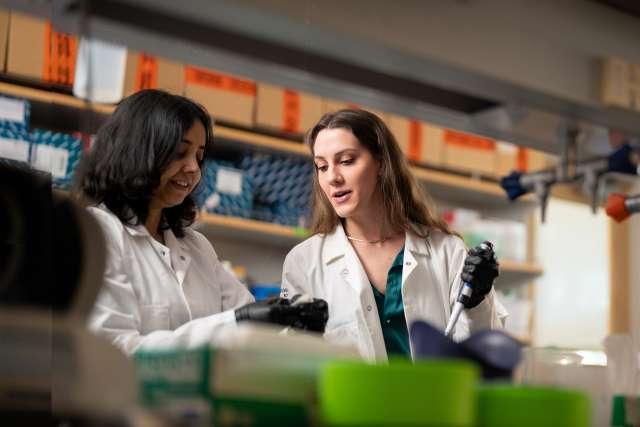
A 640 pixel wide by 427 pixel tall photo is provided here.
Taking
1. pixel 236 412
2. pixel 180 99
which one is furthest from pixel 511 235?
pixel 236 412

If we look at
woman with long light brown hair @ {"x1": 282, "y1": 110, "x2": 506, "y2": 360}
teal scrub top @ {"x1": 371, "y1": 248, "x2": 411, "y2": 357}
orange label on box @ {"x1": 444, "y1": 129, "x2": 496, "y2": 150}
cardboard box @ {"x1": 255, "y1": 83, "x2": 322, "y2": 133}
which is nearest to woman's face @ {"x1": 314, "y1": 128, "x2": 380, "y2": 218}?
woman with long light brown hair @ {"x1": 282, "y1": 110, "x2": 506, "y2": 360}

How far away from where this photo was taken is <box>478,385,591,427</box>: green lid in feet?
2.39

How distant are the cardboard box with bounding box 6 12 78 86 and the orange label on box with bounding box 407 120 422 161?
2516 mm

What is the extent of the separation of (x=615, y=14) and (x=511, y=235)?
1762 mm

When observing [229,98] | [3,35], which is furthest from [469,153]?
[3,35]

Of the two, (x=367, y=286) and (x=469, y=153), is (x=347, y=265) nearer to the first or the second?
(x=367, y=286)

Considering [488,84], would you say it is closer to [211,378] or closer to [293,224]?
[293,224]

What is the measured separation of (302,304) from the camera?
1398 millimetres

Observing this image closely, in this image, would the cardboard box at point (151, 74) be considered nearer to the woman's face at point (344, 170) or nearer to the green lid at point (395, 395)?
the woman's face at point (344, 170)

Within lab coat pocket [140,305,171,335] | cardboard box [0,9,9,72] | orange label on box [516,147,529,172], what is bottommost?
lab coat pocket [140,305,171,335]

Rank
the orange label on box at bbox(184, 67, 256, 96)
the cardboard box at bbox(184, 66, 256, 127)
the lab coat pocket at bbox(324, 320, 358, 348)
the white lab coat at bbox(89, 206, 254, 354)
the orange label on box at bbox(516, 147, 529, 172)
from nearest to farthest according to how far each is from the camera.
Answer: the white lab coat at bbox(89, 206, 254, 354), the lab coat pocket at bbox(324, 320, 358, 348), the orange label on box at bbox(184, 67, 256, 96), the cardboard box at bbox(184, 66, 256, 127), the orange label on box at bbox(516, 147, 529, 172)

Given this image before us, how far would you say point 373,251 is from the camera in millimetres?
2076

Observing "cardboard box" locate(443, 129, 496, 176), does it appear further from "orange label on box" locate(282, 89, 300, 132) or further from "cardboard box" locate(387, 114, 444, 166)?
"orange label on box" locate(282, 89, 300, 132)

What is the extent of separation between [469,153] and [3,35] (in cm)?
322
